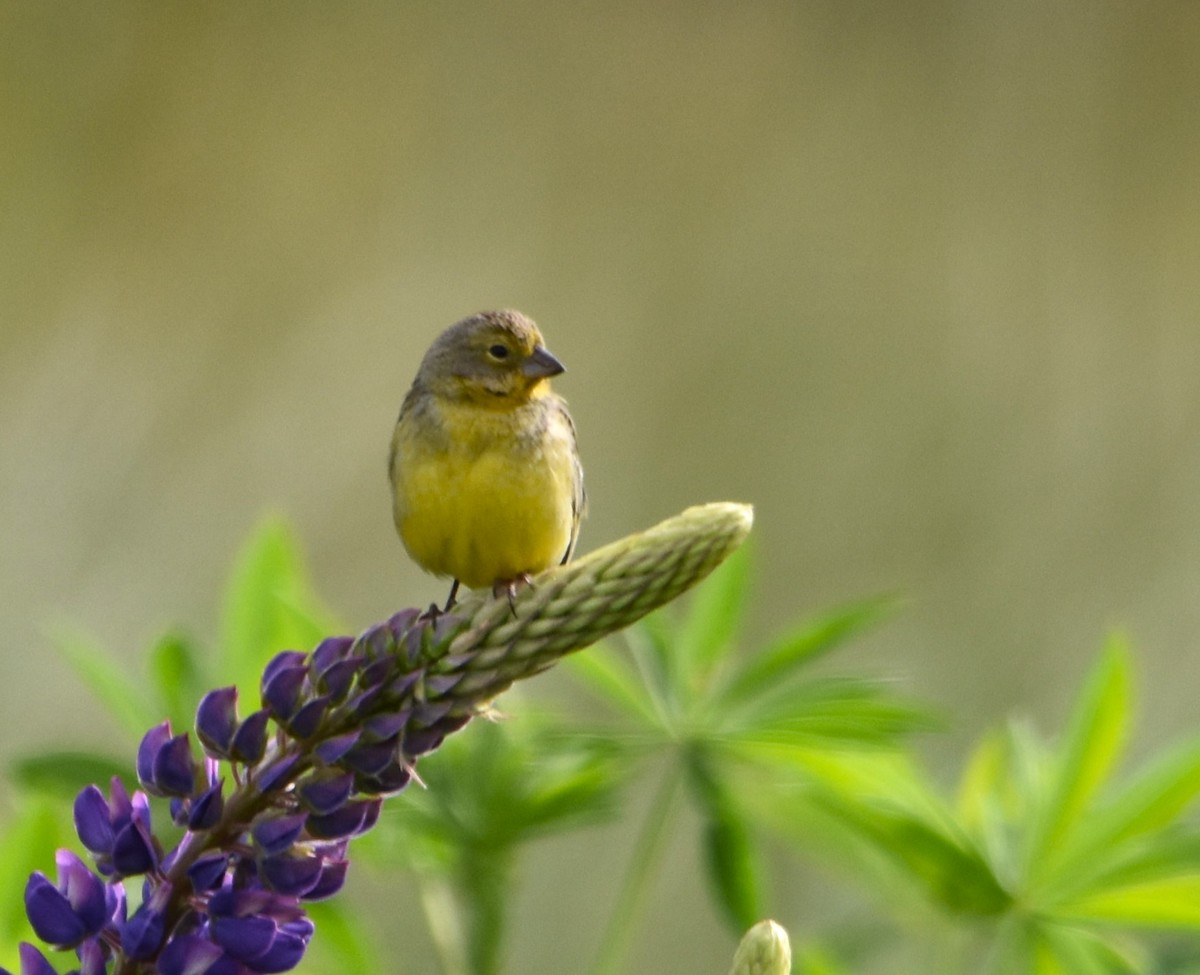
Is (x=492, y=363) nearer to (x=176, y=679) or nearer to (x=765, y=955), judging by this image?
(x=176, y=679)

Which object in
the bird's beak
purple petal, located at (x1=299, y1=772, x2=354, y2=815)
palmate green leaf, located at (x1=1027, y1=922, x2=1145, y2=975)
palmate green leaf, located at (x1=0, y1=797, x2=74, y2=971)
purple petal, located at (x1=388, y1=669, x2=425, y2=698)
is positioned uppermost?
the bird's beak

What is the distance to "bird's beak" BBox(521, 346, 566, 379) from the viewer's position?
136 cm

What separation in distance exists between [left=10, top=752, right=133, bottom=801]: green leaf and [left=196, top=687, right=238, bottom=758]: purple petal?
1.61 feet

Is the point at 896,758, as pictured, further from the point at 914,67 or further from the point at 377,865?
the point at 914,67

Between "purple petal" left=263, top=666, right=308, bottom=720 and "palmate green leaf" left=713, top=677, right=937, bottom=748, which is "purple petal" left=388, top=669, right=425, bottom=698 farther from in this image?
"palmate green leaf" left=713, top=677, right=937, bottom=748

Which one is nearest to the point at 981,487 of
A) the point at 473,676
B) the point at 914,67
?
the point at 914,67

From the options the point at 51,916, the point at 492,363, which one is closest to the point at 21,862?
the point at 51,916

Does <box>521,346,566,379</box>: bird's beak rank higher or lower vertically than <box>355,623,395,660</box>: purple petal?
higher

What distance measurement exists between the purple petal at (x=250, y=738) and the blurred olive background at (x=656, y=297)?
7.96ft

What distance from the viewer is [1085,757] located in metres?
1.11

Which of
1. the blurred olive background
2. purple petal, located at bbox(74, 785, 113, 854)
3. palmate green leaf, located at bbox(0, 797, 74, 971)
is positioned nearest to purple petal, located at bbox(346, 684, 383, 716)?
purple petal, located at bbox(74, 785, 113, 854)

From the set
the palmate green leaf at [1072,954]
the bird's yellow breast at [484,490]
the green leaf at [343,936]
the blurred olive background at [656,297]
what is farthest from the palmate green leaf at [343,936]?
the blurred olive background at [656,297]

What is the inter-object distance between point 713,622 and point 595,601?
0.55m

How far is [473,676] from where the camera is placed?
27.3 inches
